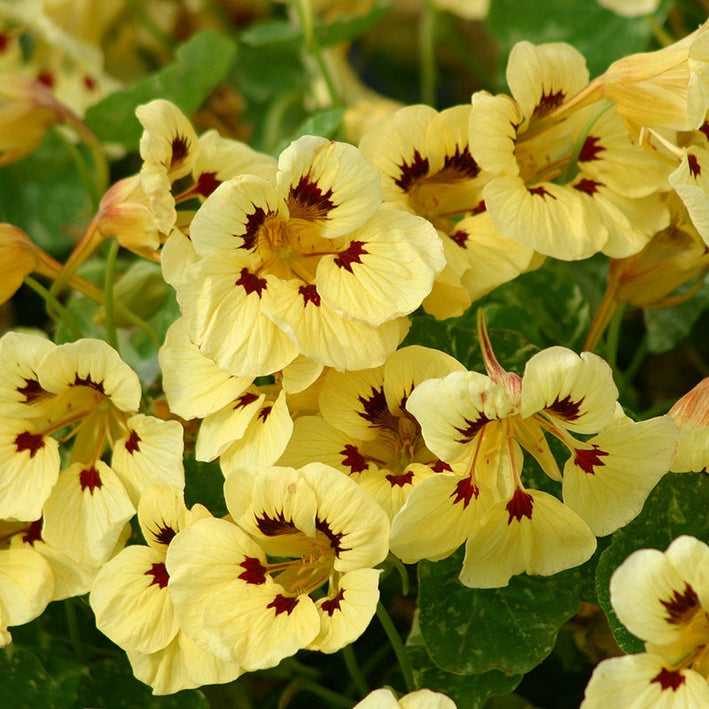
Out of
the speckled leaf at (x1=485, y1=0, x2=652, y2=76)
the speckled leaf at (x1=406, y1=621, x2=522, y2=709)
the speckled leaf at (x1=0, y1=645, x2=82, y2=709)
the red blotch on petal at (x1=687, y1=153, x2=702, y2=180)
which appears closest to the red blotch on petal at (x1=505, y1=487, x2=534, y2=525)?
the speckled leaf at (x1=406, y1=621, x2=522, y2=709)

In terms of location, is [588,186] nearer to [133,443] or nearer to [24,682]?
[133,443]

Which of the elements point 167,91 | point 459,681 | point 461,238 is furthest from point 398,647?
point 167,91

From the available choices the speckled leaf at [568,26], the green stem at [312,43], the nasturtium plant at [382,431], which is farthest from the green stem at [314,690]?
the speckled leaf at [568,26]

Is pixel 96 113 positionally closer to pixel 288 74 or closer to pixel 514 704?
pixel 288 74

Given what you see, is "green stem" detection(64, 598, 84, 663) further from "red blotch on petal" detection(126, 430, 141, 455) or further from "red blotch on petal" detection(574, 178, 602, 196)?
"red blotch on petal" detection(574, 178, 602, 196)

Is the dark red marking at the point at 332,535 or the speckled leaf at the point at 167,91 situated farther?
the speckled leaf at the point at 167,91

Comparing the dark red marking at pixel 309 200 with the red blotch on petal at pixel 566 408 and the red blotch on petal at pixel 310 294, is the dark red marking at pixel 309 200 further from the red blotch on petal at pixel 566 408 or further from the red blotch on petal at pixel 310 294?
the red blotch on petal at pixel 566 408
